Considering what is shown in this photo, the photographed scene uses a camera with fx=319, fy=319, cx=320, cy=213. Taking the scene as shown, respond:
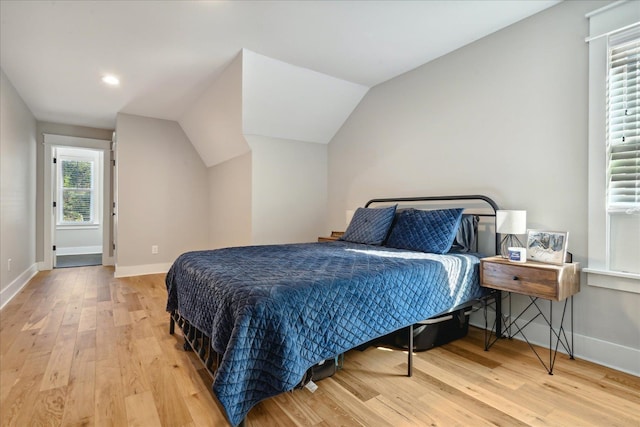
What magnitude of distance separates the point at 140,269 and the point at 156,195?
45.9 inches

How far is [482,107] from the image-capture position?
2.74m

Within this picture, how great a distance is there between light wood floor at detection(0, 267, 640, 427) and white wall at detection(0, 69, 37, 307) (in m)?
1.40

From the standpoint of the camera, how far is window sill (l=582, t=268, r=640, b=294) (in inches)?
76.6

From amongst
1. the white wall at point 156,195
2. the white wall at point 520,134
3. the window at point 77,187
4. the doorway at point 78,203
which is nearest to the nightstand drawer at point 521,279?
the white wall at point 520,134

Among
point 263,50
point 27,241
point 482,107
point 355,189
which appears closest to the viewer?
point 482,107

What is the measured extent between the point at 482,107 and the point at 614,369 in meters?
2.08

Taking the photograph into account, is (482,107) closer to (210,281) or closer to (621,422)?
(621,422)

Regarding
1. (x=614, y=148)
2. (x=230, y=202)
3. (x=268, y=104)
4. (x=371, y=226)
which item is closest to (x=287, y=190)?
(x=230, y=202)

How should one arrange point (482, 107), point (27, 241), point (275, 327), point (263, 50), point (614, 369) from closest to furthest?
1. point (275, 327)
2. point (614, 369)
3. point (482, 107)
4. point (263, 50)
5. point (27, 241)

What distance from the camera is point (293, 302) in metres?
1.42

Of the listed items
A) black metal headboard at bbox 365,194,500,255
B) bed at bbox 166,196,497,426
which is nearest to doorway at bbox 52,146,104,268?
bed at bbox 166,196,497,426

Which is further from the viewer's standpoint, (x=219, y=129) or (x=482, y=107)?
(x=219, y=129)

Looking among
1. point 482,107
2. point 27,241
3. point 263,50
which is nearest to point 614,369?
point 482,107

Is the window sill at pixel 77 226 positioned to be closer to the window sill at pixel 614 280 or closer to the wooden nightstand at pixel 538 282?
the wooden nightstand at pixel 538 282
